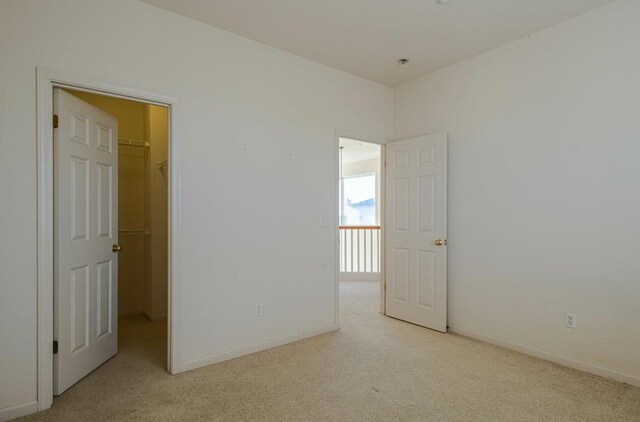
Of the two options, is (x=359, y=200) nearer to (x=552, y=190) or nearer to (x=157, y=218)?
(x=157, y=218)

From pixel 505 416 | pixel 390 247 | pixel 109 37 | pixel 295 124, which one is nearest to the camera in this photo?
pixel 505 416

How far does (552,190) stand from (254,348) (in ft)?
9.52

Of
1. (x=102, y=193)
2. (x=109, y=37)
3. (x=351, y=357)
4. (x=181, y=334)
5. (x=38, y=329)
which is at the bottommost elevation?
(x=351, y=357)

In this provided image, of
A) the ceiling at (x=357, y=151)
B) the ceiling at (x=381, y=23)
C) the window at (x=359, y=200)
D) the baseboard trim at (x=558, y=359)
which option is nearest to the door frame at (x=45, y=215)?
the ceiling at (x=381, y=23)

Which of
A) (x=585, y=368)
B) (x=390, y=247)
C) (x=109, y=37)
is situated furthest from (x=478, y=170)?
(x=109, y=37)

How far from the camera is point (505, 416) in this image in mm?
2020

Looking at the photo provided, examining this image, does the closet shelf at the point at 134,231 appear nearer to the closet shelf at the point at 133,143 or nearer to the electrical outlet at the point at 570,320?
the closet shelf at the point at 133,143

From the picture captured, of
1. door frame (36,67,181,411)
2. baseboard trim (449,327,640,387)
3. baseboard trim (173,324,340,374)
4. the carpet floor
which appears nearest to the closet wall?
the carpet floor

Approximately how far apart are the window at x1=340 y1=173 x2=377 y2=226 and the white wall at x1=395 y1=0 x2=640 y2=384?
14.2ft

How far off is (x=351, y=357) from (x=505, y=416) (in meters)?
1.21

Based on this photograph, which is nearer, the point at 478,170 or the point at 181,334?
the point at 181,334

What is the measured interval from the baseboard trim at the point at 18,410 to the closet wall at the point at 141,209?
179cm

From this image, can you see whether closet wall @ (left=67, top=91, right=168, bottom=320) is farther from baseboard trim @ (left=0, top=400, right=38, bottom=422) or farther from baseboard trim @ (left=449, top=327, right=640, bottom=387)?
baseboard trim @ (left=449, top=327, right=640, bottom=387)

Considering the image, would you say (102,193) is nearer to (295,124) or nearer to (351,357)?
(295,124)
